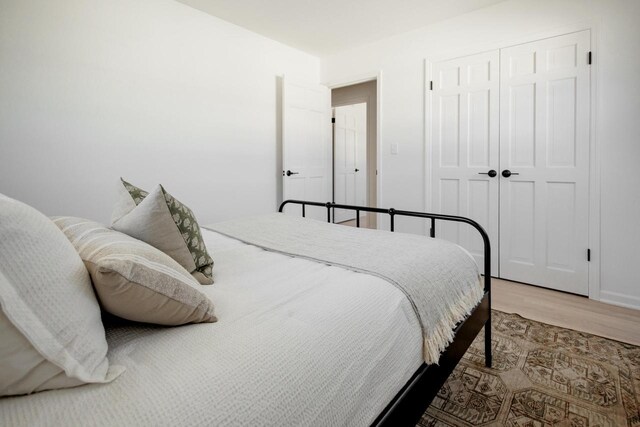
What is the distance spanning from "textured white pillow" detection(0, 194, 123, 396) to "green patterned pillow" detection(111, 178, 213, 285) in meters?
0.42

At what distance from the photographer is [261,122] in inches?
152

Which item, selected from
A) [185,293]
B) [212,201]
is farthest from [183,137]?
[185,293]

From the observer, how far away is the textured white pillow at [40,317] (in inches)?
21.1

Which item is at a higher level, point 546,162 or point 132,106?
point 132,106

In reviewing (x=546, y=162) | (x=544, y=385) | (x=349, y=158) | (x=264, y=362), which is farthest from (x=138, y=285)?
(x=349, y=158)

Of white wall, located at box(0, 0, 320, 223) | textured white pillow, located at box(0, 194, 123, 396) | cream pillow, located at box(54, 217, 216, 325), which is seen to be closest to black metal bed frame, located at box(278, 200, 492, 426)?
cream pillow, located at box(54, 217, 216, 325)

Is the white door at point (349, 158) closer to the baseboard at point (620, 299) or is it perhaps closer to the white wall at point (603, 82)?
the white wall at point (603, 82)

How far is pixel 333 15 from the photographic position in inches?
128

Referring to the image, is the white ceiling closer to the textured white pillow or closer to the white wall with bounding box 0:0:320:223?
the white wall with bounding box 0:0:320:223

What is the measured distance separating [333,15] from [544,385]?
3292mm

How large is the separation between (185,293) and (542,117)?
3158 millimetres

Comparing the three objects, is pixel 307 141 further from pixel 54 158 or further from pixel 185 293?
pixel 185 293

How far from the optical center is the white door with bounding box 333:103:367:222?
628cm

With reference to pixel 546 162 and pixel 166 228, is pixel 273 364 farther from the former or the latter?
pixel 546 162
